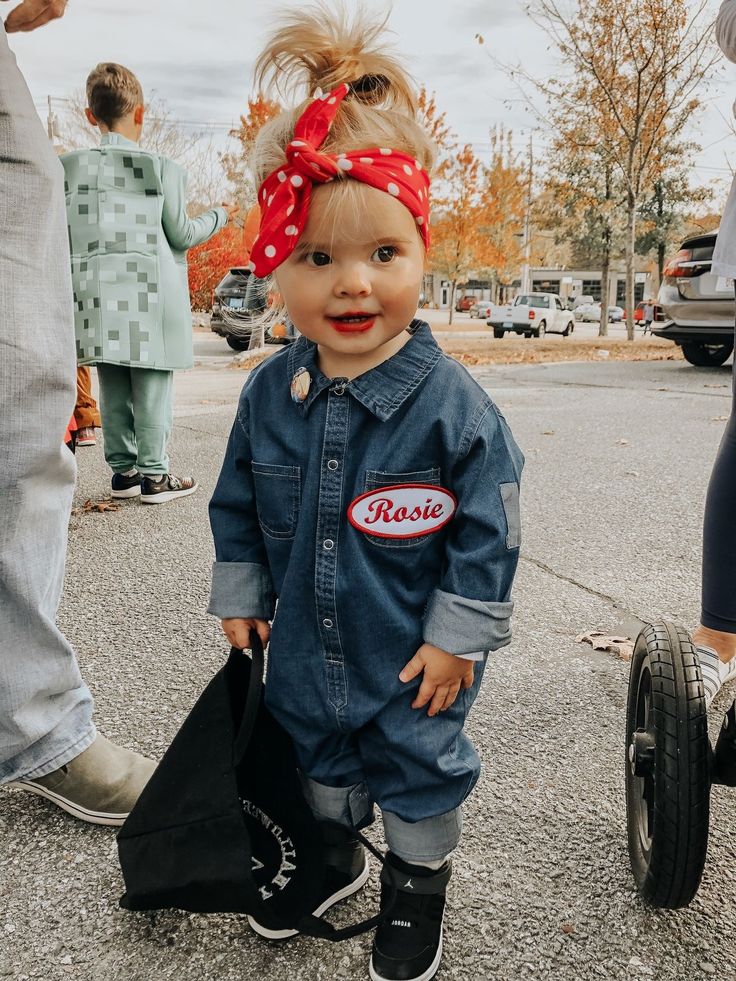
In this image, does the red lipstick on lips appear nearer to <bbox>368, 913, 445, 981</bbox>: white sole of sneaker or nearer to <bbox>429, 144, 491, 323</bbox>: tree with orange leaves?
<bbox>368, 913, 445, 981</bbox>: white sole of sneaker

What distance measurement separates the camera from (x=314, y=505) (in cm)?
133

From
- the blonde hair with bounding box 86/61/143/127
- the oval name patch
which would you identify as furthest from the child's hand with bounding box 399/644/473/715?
the blonde hair with bounding box 86/61/143/127

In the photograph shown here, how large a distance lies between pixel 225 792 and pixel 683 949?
2.67 feet

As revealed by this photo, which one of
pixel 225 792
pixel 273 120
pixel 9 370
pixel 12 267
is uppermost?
pixel 273 120

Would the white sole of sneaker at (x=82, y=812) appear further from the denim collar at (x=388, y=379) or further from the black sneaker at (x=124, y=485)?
the black sneaker at (x=124, y=485)

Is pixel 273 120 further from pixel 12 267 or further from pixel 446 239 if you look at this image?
pixel 446 239

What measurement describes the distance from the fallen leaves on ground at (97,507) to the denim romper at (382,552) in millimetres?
2697

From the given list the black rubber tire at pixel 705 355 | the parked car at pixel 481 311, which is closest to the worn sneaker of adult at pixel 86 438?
the black rubber tire at pixel 705 355

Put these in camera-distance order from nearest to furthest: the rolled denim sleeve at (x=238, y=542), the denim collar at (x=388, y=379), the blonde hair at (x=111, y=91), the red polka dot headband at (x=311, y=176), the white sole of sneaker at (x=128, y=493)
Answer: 1. the red polka dot headband at (x=311, y=176)
2. the denim collar at (x=388, y=379)
3. the rolled denim sleeve at (x=238, y=542)
4. the blonde hair at (x=111, y=91)
5. the white sole of sneaker at (x=128, y=493)

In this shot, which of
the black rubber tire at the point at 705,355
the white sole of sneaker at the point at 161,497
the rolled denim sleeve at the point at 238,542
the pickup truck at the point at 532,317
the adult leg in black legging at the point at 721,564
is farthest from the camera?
the pickup truck at the point at 532,317

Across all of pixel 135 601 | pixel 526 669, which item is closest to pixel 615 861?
pixel 526 669

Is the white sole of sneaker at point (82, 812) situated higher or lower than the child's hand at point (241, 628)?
lower

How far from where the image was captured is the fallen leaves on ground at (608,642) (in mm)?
2408

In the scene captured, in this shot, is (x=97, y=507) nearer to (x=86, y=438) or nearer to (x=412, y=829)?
(x=86, y=438)
